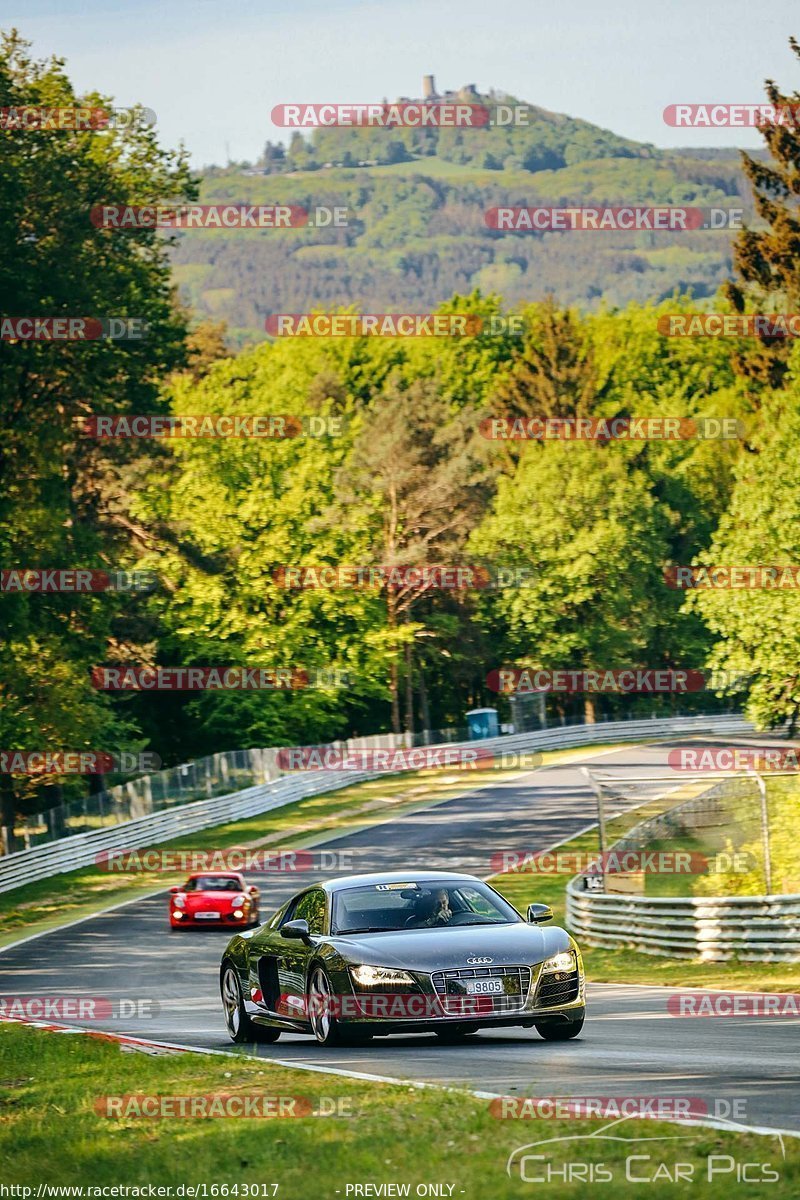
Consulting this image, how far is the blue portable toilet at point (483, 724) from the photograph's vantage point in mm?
75375

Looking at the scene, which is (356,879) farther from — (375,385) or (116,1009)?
(375,385)

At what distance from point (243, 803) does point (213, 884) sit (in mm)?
22096

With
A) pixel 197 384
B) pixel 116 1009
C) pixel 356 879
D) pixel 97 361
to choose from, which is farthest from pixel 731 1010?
pixel 197 384

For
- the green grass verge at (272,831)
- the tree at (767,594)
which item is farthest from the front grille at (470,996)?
the tree at (767,594)

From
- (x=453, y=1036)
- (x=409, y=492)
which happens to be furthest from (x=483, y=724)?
(x=453, y=1036)

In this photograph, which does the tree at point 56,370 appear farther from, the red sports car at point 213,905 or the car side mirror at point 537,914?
the car side mirror at point 537,914

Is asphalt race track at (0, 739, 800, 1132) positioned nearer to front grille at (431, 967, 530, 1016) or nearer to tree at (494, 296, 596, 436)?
front grille at (431, 967, 530, 1016)

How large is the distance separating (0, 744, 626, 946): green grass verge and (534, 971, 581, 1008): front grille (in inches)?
910

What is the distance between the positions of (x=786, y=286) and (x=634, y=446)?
3172cm

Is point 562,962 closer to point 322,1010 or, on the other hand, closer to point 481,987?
point 481,987

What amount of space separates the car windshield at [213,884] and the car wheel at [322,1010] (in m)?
20.5

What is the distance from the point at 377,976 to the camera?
12.6 m

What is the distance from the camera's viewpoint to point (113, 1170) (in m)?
8.27

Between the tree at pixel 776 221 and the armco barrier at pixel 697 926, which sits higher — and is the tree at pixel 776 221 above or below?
above
